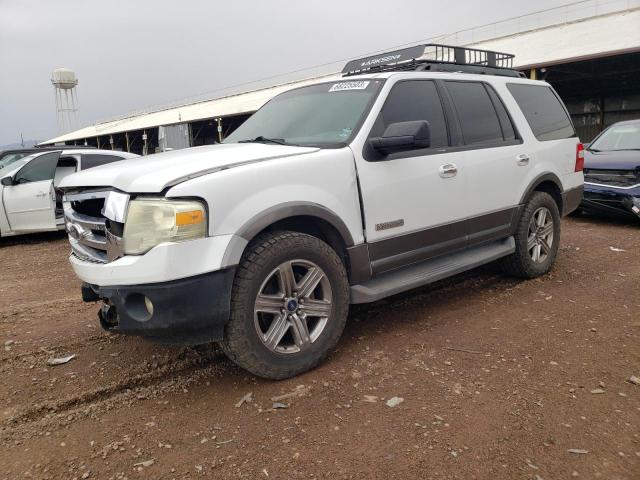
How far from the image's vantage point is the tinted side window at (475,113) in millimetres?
4348

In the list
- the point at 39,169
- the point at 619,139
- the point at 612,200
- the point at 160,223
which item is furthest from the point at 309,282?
the point at 619,139

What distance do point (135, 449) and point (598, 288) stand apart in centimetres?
429

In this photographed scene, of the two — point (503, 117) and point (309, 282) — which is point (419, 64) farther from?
point (309, 282)

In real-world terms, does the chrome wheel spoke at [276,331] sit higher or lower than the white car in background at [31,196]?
lower

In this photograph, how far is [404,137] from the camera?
3.37 meters

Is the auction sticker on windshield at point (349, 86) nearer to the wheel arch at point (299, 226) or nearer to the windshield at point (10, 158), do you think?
the wheel arch at point (299, 226)

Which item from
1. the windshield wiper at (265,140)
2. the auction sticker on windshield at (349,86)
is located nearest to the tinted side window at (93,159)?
the windshield wiper at (265,140)

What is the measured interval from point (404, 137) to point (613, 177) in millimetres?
6041

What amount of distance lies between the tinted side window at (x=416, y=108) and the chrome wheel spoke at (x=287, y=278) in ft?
4.09

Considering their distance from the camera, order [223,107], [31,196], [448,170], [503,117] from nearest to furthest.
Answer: [448,170] → [503,117] → [31,196] → [223,107]

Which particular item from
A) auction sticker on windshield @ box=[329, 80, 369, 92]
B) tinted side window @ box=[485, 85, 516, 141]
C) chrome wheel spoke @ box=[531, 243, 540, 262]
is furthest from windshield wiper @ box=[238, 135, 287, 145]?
chrome wheel spoke @ box=[531, 243, 540, 262]

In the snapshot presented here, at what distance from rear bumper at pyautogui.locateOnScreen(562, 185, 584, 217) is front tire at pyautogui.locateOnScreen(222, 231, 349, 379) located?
330cm

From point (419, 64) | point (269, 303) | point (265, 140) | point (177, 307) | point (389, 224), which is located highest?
point (419, 64)

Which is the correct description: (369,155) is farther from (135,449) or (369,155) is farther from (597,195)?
(597,195)
